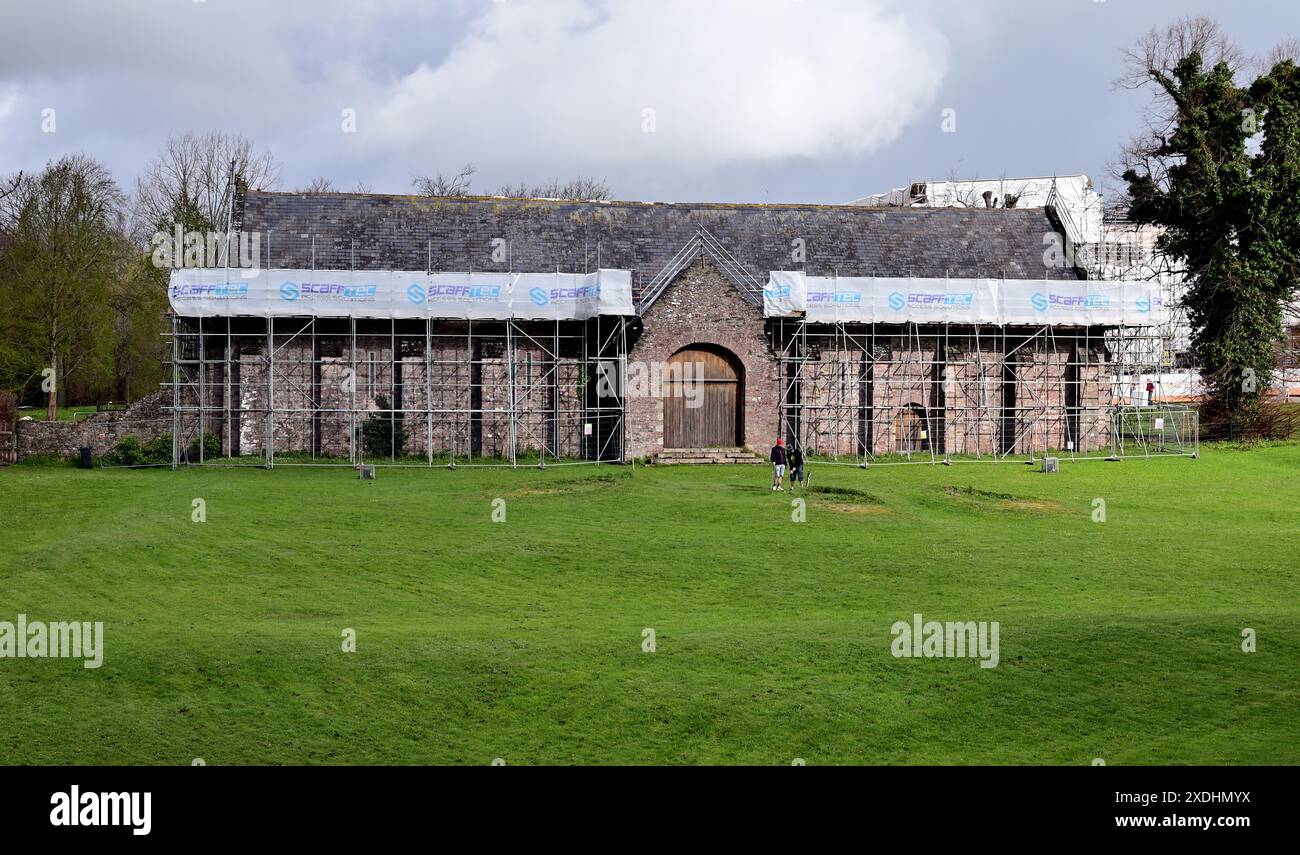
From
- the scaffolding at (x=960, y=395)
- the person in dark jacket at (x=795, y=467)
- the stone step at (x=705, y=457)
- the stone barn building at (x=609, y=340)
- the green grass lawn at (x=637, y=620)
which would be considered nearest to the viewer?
the green grass lawn at (x=637, y=620)

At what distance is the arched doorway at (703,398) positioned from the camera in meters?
41.8

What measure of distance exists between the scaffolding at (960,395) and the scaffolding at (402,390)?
6941 millimetres

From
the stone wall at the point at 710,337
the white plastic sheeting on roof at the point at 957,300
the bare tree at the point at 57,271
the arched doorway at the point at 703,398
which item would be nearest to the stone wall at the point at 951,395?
the white plastic sheeting on roof at the point at 957,300

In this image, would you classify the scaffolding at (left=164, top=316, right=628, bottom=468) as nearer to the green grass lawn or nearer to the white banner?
the white banner

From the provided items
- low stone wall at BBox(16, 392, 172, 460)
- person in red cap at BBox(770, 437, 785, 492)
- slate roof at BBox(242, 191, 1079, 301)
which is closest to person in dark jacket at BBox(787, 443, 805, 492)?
person in red cap at BBox(770, 437, 785, 492)

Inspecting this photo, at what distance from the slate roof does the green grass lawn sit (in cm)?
1300

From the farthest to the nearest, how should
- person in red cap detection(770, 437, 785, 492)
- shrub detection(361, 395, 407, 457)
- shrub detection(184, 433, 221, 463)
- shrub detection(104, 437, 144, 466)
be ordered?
shrub detection(361, 395, 407, 457) → shrub detection(184, 433, 221, 463) → shrub detection(104, 437, 144, 466) → person in red cap detection(770, 437, 785, 492)

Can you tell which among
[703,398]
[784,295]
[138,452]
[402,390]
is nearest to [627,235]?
[784,295]

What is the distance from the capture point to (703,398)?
41.9m

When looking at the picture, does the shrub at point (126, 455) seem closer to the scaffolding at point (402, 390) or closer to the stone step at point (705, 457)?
the scaffolding at point (402, 390)

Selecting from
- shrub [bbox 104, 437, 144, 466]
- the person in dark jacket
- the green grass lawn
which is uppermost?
shrub [bbox 104, 437, 144, 466]

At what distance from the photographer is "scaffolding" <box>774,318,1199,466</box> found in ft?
143

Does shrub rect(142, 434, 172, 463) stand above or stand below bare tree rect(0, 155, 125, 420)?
below
